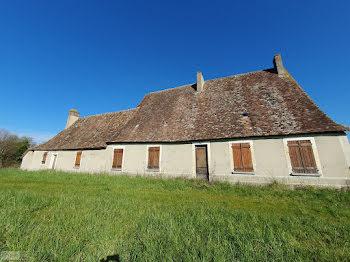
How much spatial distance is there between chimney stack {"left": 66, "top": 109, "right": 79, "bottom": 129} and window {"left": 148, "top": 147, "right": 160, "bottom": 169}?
15.8 metres

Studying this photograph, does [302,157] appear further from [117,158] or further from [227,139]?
[117,158]

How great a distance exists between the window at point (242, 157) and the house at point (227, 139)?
56 mm

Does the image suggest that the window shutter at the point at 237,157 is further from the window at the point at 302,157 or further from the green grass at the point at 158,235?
the green grass at the point at 158,235

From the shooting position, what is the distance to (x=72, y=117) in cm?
2084

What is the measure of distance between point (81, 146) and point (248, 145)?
14.7 metres

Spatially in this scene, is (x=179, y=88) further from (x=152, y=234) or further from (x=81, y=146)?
(x=152, y=234)

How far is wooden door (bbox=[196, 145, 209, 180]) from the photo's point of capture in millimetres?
9947

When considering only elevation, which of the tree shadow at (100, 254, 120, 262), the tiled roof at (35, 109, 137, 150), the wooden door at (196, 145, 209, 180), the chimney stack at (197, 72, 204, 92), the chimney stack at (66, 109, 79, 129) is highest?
the chimney stack at (197, 72, 204, 92)

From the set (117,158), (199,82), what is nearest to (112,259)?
(117,158)

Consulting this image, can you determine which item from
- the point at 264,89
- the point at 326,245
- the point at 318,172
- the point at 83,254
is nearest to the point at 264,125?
the point at 318,172

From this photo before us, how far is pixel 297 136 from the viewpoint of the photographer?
835 centimetres

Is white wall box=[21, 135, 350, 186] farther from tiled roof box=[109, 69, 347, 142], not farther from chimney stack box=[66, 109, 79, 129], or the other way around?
chimney stack box=[66, 109, 79, 129]

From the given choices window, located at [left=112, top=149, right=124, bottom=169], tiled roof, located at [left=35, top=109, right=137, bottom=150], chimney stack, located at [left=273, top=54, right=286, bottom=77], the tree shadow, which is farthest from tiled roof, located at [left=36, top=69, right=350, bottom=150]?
the tree shadow

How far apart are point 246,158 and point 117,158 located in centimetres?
984
